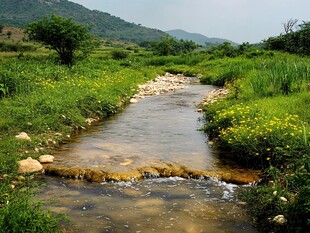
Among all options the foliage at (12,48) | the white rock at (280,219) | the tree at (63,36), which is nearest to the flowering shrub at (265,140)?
the white rock at (280,219)

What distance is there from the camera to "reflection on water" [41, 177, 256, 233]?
5.53 m

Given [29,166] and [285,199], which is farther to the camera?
[29,166]

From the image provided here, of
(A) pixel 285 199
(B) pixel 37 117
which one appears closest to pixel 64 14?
(B) pixel 37 117

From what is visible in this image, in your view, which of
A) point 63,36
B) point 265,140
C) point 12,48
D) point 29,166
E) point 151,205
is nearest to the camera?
point 151,205

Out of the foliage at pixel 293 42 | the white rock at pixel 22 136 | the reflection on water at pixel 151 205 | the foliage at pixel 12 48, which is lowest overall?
the reflection on water at pixel 151 205

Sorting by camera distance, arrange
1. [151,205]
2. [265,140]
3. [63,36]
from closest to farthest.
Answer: [151,205] → [265,140] → [63,36]

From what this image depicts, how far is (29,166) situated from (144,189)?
8.51 feet

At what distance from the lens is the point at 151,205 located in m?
6.22

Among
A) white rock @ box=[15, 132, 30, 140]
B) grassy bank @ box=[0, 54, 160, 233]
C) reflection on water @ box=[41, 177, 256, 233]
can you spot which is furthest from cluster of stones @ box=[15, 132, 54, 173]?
white rock @ box=[15, 132, 30, 140]

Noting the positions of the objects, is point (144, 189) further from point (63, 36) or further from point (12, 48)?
point (12, 48)

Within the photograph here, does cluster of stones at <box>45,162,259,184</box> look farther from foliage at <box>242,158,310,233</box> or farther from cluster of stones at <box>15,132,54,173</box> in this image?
foliage at <box>242,158,310,233</box>

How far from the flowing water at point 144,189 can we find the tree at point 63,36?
535 inches

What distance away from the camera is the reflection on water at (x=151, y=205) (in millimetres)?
5531

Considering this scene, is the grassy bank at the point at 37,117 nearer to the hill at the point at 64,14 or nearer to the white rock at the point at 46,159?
the white rock at the point at 46,159
